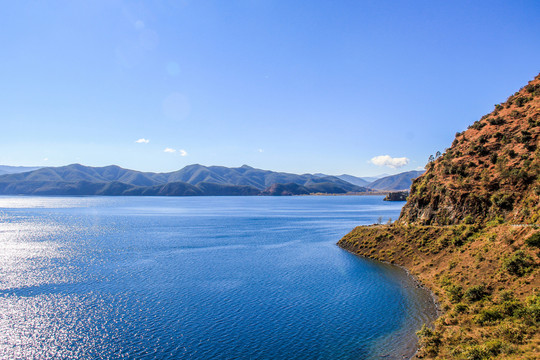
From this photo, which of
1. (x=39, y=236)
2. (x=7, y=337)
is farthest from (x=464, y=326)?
(x=39, y=236)

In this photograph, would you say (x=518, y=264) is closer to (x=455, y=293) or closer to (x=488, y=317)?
(x=455, y=293)

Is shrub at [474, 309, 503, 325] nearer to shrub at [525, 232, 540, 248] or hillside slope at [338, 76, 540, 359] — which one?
hillside slope at [338, 76, 540, 359]

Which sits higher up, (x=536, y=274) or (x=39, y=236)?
(x=536, y=274)

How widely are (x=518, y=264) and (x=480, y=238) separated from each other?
48.4 feet

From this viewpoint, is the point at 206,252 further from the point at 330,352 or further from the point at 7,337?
the point at 330,352

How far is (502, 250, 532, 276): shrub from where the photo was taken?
36.4 metres

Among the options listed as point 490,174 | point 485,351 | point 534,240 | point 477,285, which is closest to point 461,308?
point 477,285

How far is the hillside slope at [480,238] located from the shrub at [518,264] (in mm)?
97

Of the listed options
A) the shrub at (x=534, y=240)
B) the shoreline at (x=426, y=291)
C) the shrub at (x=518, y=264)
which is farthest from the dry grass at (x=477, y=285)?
the shoreline at (x=426, y=291)

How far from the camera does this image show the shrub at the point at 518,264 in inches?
1433

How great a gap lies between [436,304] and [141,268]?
51256 millimetres

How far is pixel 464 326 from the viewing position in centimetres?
3027

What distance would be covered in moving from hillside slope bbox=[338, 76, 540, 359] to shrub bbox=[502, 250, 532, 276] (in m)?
0.10

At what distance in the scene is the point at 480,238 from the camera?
51000 mm
